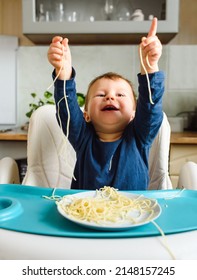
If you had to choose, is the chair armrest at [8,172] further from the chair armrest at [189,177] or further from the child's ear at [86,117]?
the chair armrest at [189,177]

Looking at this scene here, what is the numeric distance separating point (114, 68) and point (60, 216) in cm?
164

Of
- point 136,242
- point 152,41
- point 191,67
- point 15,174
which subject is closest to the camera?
point 136,242

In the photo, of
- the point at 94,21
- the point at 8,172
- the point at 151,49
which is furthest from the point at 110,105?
the point at 94,21

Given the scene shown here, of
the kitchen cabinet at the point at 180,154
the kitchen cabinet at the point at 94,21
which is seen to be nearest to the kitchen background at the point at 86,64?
the kitchen cabinet at the point at 94,21

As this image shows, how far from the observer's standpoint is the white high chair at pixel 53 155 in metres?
1.16

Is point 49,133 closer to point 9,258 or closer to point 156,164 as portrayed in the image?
point 156,164

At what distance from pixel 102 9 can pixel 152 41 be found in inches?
52.1

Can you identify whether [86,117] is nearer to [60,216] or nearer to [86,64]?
[60,216]

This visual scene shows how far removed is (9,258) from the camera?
1.59 feet

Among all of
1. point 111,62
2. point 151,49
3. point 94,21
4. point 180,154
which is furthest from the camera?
point 111,62

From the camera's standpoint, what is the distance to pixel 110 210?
1.88 ft

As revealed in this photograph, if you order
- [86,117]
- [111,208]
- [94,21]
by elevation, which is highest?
[94,21]

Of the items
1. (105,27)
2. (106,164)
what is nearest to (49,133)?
(106,164)

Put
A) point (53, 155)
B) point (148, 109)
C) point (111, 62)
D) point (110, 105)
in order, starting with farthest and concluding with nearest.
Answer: point (111, 62) → point (53, 155) → point (110, 105) → point (148, 109)
